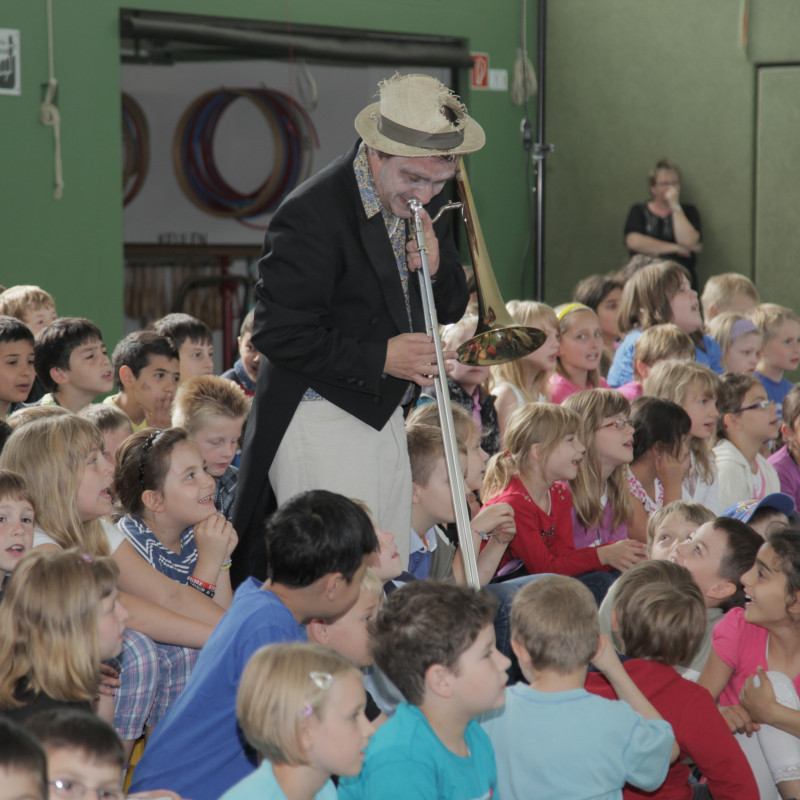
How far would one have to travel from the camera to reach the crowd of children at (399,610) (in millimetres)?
1979

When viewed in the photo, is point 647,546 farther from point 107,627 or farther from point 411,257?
point 107,627

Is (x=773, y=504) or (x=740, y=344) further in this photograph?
(x=740, y=344)

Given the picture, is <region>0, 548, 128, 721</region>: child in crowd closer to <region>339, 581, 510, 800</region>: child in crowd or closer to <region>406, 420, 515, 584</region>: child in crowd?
<region>339, 581, 510, 800</region>: child in crowd

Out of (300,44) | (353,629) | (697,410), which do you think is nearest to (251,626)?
(353,629)

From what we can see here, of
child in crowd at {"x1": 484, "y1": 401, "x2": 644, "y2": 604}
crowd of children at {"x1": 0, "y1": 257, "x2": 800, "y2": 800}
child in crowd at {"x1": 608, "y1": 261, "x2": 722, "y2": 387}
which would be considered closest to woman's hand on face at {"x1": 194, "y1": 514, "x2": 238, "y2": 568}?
crowd of children at {"x1": 0, "y1": 257, "x2": 800, "y2": 800}

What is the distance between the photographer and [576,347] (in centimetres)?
501

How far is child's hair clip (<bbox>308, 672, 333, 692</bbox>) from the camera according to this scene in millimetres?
1771

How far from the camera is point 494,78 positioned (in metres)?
7.90

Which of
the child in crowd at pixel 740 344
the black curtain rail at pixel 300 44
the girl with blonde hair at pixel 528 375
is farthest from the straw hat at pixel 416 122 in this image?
the black curtain rail at pixel 300 44

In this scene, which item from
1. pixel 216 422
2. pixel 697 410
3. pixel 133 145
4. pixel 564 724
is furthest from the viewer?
pixel 133 145

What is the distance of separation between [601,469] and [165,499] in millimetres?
1646

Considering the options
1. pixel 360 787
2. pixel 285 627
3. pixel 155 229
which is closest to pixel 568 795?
pixel 360 787

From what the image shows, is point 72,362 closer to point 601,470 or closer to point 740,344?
point 601,470

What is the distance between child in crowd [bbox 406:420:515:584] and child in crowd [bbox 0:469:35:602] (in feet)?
3.58
